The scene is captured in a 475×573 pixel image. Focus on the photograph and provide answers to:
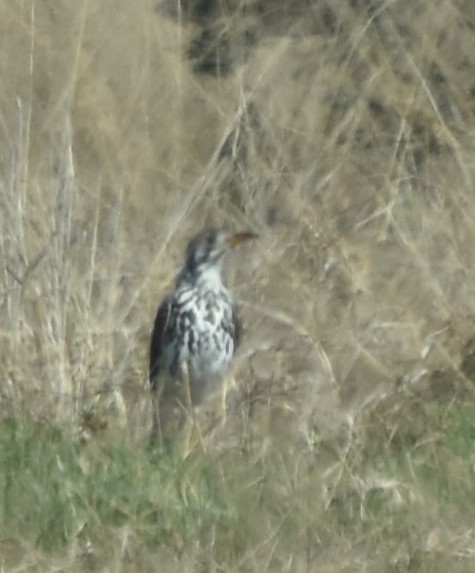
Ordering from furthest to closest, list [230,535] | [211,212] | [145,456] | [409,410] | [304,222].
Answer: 1. [211,212]
2. [304,222]
3. [409,410]
4. [145,456]
5. [230,535]

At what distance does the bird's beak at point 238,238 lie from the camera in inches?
235

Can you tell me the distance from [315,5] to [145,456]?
11.1 feet

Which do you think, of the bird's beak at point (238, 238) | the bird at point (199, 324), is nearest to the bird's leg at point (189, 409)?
the bird at point (199, 324)

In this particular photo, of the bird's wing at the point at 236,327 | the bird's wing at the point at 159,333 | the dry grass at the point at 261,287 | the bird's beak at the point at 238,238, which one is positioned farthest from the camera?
the bird's wing at the point at 236,327

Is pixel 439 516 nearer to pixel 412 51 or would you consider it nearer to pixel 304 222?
pixel 304 222

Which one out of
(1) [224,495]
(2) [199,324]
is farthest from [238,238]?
(1) [224,495]

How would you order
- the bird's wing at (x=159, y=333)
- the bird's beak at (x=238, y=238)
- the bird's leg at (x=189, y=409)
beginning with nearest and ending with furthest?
the bird's leg at (x=189, y=409) → the bird's beak at (x=238, y=238) → the bird's wing at (x=159, y=333)

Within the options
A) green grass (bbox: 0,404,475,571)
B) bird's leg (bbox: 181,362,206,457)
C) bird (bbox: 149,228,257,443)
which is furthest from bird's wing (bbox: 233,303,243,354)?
Result: green grass (bbox: 0,404,475,571)

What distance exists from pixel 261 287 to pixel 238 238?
424 millimetres

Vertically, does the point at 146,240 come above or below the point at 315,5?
below

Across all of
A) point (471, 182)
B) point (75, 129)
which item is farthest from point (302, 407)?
point (75, 129)

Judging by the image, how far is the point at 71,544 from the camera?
423 cm

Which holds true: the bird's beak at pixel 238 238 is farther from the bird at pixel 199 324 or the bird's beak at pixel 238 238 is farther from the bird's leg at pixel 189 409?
the bird's leg at pixel 189 409

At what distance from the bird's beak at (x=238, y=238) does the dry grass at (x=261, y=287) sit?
18cm
